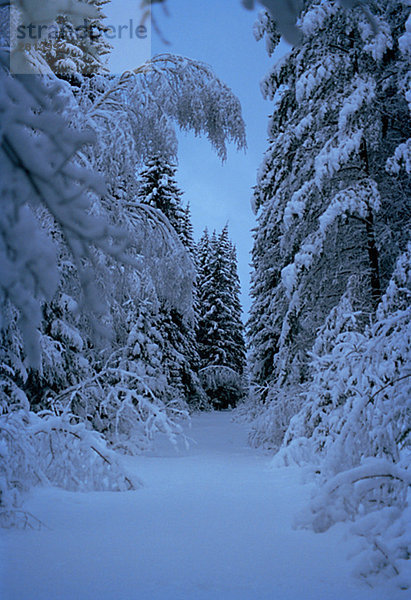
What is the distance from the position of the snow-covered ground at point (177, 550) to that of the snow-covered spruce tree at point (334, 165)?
3.83 metres

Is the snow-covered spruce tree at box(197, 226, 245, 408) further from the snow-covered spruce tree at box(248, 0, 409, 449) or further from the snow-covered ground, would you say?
the snow-covered ground

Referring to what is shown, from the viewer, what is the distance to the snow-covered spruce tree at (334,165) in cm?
714

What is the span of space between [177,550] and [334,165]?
5786 millimetres

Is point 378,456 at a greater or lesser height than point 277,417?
greater

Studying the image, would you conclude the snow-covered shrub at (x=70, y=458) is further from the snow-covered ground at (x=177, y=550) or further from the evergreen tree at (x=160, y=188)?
the evergreen tree at (x=160, y=188)

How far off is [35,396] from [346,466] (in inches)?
218

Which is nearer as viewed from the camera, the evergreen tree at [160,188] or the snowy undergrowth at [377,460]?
the snowy undergrowth at [377,460]

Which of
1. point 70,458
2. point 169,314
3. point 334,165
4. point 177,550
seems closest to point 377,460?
point 177,550

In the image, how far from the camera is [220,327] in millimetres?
27016

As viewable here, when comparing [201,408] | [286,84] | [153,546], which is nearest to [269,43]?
[286,84]

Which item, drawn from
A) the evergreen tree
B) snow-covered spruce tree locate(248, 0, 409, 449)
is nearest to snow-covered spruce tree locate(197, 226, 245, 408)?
the evergreen tree

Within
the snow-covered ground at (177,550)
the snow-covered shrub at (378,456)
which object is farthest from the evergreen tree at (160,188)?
the snow-covered ground at (177,550)

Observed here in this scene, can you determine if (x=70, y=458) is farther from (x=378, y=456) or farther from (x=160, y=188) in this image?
(x=160, y=188)

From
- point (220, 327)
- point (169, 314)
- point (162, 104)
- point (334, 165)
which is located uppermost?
point (162, 104)
